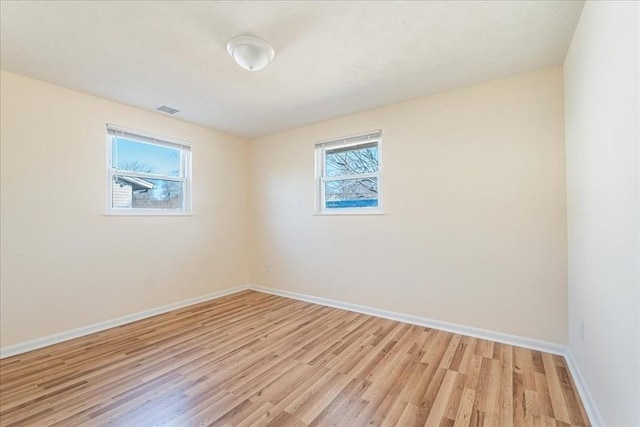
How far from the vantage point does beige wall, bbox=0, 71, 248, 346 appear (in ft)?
8.21

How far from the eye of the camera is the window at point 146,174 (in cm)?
320

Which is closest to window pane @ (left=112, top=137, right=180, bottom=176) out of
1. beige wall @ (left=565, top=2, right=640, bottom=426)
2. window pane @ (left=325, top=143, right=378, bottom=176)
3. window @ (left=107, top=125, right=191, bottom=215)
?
window @ (left=107, top=125, right=191, bottom=215)

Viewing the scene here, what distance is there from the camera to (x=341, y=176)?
12.6 ft

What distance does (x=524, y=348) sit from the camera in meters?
2.47

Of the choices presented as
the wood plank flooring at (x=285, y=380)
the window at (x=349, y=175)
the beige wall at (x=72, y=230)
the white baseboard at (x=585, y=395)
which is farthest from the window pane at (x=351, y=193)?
the white baseboard at (x=585, y=395)

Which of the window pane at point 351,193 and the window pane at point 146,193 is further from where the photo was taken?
the window pane at point 351,193

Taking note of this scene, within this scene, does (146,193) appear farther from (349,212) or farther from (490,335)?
(490,335)

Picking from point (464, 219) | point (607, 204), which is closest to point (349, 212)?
point (464, 219)

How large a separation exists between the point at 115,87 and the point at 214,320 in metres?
2.65

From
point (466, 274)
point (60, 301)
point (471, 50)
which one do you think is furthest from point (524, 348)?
point (60, 301)

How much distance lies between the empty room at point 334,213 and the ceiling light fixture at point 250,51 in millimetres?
11

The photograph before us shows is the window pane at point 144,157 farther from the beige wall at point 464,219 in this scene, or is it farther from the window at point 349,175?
the window at point 349,175

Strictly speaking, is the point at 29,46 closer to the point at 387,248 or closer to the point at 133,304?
the point at 133,304

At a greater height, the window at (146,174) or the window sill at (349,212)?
the window at (146,174)
